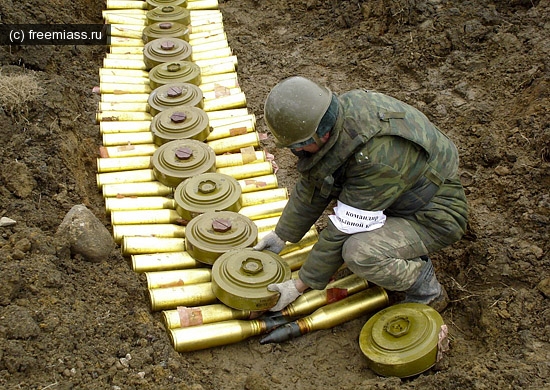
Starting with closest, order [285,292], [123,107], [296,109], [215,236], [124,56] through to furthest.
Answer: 1. [296,109]
2. [285,292]
3. [215,236]
4. [123,107]
5. [124,56]

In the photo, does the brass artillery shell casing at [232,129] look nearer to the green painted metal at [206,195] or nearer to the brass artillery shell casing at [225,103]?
the brass artillery shell casing at [225,103]

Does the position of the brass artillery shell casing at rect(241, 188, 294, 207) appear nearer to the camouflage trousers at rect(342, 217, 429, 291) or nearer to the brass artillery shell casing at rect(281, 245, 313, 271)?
the brass artillery shell casing at rect(281, 245, 313, 271)

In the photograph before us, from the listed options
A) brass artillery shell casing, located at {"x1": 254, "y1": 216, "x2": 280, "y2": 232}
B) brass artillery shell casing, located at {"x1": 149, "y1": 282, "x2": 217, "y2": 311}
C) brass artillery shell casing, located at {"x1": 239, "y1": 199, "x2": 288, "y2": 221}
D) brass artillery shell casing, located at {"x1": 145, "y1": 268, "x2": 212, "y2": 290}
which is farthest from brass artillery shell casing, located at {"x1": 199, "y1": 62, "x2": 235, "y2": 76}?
brass artillery shell casing, located at {"x1": 149, "y1": 282, "x2": 217, "y2": 311}

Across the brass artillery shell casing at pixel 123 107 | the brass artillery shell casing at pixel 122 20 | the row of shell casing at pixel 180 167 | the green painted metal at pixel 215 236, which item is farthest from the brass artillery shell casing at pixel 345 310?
the brass artillery shell casing at pixel 122 20

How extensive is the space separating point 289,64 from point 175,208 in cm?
376

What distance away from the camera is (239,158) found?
7.18m

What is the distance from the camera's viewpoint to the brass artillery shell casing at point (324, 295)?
5324 millimetres

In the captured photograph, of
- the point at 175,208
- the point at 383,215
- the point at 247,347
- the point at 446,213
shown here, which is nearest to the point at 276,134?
the point at 383,215

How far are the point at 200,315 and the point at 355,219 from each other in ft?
4.99

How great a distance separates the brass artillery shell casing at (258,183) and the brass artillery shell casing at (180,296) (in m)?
1.62

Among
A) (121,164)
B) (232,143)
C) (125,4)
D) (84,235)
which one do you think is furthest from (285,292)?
(125,4)

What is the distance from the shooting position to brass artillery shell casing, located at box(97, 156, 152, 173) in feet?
23.1

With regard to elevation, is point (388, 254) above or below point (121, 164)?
above

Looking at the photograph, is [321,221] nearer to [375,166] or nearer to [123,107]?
[375,166]
